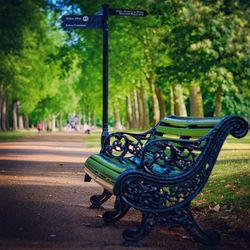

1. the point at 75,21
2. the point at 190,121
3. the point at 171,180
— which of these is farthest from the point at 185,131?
the point at 75,21

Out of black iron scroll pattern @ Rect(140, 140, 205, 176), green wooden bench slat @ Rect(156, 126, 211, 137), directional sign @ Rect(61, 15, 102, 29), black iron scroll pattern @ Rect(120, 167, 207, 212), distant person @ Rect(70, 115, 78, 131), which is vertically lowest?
distant person @ Rect(70, 115, 78, 131)

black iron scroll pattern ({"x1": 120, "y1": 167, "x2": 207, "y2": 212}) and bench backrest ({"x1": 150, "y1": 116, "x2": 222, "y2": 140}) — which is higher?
bench backrest ({"x1": 150, "y1": 116, "x2": 222, "y2": 140})

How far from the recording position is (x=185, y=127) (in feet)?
20.0

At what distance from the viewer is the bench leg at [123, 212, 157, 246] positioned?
4887mm

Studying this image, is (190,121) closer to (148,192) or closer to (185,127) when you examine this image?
(185,127)

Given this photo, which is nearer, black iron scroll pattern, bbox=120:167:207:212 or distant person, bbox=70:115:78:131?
black iron scroll pattern, bbox=120:167:207:212

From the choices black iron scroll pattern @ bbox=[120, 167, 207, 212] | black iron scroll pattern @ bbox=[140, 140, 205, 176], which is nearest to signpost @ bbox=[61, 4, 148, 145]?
black iron scroll pattern @ bbox=[140, 140, 205, 176]

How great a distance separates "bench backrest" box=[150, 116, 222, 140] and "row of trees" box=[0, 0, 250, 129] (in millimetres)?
5314

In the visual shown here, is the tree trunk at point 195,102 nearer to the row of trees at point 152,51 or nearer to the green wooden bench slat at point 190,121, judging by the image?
the row of trees at point 152,51

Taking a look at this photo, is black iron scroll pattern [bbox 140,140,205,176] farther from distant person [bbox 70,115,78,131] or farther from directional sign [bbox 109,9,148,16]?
distant person [bbox 70,115,78,131]

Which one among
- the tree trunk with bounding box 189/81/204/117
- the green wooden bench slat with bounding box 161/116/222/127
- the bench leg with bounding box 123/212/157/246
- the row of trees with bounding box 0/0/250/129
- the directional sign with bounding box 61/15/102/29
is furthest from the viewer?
the tree trunk with bounding box 189/81/204/117

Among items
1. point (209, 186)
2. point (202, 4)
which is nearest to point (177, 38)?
point (202, 4)

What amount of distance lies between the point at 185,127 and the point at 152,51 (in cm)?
2289

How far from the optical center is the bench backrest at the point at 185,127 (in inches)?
220
